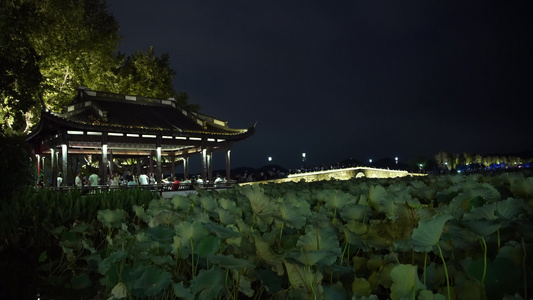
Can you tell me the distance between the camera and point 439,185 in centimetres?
378

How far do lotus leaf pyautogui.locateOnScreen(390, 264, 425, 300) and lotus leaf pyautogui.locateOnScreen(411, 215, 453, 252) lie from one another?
0.09 metres

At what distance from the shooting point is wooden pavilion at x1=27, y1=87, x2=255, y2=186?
62.2 feet

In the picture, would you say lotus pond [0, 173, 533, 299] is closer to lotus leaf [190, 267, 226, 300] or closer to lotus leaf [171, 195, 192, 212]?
lotus leaf [190, 267, 226, 300]

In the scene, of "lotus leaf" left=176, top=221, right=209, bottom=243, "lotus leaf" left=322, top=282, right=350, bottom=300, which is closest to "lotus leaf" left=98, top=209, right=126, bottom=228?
"lotus leaf" left=176, top=221, right=209, bottom=243

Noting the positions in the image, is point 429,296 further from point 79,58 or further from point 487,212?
point 79,58

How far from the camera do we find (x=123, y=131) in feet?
65.4

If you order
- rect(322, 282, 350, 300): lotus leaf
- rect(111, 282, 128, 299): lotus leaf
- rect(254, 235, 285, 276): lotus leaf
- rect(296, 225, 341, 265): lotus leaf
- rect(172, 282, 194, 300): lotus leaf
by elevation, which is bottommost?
rect(111, 282, 128, 299): lotus leaf

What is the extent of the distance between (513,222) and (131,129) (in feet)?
68.7

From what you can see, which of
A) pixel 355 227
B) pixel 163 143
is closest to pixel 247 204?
pixel 355 227

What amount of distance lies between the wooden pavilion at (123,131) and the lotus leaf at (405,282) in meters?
19.5

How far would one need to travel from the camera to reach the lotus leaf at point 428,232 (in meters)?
0.94

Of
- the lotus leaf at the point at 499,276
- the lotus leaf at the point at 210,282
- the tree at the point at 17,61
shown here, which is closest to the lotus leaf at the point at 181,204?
the lotus leaf at the point at 210,282

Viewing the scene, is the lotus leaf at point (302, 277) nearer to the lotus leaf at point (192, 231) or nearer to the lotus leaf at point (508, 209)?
the lotus leaf at point (192, 231)

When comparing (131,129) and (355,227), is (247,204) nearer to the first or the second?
(355,227)
